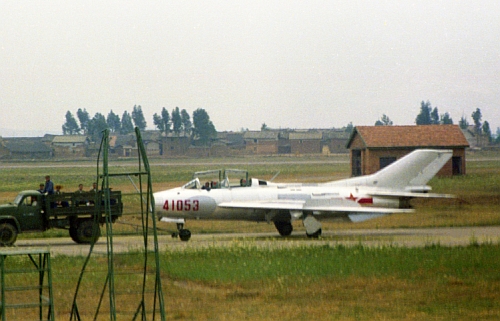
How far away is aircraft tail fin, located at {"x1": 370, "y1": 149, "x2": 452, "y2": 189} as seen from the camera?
31469 mm

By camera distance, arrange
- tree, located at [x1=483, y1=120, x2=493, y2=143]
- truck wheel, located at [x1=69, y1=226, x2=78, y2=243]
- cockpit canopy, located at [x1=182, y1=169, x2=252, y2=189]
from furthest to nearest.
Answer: tree, located at [x1=483, y1=120, x2=493, y2=143]
cockpit canopy, located at [x1=182, y1=169, x2=252, y2=189]
truck wheel, located at [x1=69, y1=226, x2=78, y2=243]

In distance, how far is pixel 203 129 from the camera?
69.9 m

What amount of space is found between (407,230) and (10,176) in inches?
1478

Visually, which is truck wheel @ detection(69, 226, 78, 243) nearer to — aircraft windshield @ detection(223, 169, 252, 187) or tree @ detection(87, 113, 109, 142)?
aircraft windshield @ detection(223, 169, 252, 187)

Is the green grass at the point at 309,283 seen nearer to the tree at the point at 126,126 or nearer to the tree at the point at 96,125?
the tree at the point at 96,125

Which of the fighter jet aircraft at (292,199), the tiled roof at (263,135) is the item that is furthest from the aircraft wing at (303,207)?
the tiled roof at (263,135)

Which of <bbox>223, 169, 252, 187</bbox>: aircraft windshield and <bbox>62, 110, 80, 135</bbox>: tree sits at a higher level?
<bbox>62, 110, 80, 135</bbox>: tree

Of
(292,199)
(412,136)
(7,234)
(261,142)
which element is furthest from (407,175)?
(261,142)

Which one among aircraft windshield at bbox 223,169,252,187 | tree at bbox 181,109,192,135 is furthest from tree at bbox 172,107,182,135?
aircraft windshield at bbox 223,169,252,187

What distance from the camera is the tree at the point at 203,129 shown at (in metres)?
66.2

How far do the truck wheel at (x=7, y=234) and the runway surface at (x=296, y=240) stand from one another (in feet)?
0.80

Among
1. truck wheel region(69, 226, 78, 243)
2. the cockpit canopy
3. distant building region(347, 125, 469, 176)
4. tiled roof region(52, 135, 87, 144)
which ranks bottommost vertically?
truck wheel region(69, 226, 78, 243)

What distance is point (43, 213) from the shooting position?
89.4ft

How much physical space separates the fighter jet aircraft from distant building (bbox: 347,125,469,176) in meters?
20.8
